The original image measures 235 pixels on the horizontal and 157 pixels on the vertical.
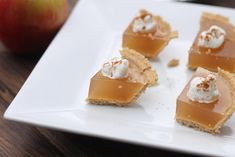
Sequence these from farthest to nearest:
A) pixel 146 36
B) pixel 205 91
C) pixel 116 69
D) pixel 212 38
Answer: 1. pixel 146 36
2. pixel 212 38
3. pixel 116 69
4. pixel 205 91

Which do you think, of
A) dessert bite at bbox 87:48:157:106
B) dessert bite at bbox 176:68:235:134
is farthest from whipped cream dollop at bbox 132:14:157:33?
dessert bite at bbox 176:68:235:134

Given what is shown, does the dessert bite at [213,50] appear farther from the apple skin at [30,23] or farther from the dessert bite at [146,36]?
the apple skin at [30,23]

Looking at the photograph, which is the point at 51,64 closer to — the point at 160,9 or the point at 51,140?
the point at 51,140

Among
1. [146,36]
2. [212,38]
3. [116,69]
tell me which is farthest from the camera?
[146,36]

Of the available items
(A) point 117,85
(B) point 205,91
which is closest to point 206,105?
(B) point 205,91

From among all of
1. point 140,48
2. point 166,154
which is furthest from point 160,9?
point 166,154

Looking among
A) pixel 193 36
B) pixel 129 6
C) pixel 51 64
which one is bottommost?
pixel 193 36

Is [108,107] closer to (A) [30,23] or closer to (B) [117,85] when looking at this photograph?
(B) [117,85]

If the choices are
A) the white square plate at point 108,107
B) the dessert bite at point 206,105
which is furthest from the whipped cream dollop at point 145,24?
the dessert bite at point 206,105
